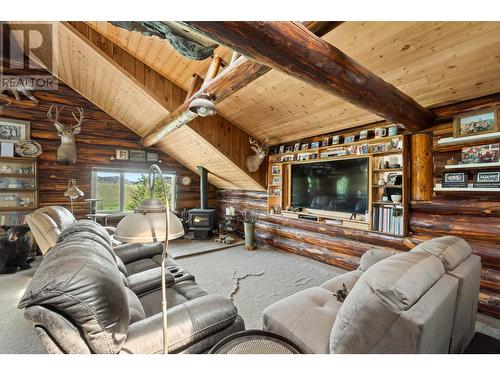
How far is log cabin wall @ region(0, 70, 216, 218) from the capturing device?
15.9 feet

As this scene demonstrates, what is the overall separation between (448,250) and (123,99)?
5361 mm

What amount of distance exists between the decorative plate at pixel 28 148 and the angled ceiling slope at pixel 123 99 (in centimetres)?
150

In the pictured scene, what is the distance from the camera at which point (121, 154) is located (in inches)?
226

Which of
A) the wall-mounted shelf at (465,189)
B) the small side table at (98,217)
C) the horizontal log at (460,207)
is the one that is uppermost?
the wall-mounted shelf at (465,189)

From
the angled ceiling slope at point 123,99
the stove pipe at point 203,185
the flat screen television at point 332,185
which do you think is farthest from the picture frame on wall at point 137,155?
the flat screen television at point 332,185

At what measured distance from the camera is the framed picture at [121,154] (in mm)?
5702

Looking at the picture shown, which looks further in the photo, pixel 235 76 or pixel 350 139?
pixel 350 139

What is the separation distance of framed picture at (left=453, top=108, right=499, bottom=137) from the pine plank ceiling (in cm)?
21

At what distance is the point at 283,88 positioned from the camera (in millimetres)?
3150

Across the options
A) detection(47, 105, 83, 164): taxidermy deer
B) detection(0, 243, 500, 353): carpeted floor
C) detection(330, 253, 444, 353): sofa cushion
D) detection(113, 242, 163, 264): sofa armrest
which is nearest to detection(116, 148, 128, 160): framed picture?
detection(47, 105, 83, 164): taxidermy deer

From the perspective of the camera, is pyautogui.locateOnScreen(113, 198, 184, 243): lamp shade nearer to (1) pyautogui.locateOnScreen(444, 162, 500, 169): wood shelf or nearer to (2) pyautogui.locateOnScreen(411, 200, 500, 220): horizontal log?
(1) pyautogui.locateOnScreen(444, 162, 500, 169): wood shelf

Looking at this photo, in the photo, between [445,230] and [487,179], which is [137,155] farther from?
[487,179]

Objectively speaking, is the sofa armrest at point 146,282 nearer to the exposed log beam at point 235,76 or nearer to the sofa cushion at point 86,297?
the sofa cushion at point 86,297

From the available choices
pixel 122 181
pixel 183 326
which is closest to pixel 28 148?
pixel 122 181
